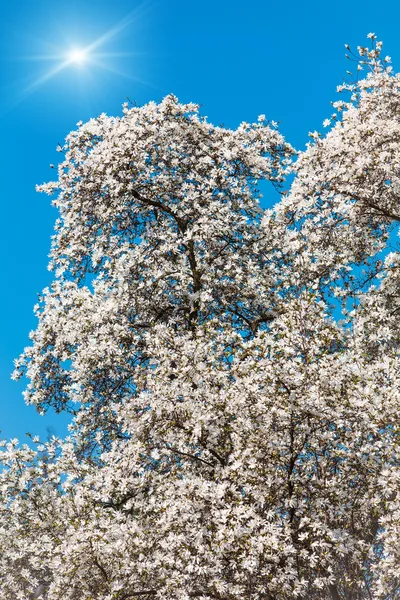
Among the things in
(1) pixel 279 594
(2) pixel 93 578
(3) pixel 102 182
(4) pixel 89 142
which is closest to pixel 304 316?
(1) pixel 279 594

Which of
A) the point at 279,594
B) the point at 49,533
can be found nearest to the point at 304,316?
the point at 279,594

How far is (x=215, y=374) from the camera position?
10172 millimetres

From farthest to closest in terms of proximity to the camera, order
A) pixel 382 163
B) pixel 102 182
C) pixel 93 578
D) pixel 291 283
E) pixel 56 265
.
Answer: pixel 56 265, pixel 102 182, pixel 291 283, pixel 382 163, pixel 93 578

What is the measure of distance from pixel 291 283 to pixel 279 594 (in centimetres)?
939

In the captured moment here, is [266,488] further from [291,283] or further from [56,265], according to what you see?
[56,265]

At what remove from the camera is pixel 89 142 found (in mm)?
19328

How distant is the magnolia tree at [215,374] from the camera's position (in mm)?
8867

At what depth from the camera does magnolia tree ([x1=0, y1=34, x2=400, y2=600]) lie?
8.87 m

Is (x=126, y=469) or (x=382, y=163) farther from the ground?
(x=382, y=163)

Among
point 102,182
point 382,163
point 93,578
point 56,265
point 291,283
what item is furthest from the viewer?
point 56,265

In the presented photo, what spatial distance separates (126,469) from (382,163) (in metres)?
9.91

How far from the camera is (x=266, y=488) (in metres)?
9.05

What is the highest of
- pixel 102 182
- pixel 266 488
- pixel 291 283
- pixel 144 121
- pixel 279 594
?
pixel 144 121

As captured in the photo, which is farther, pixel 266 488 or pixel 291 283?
pixel 291 283
